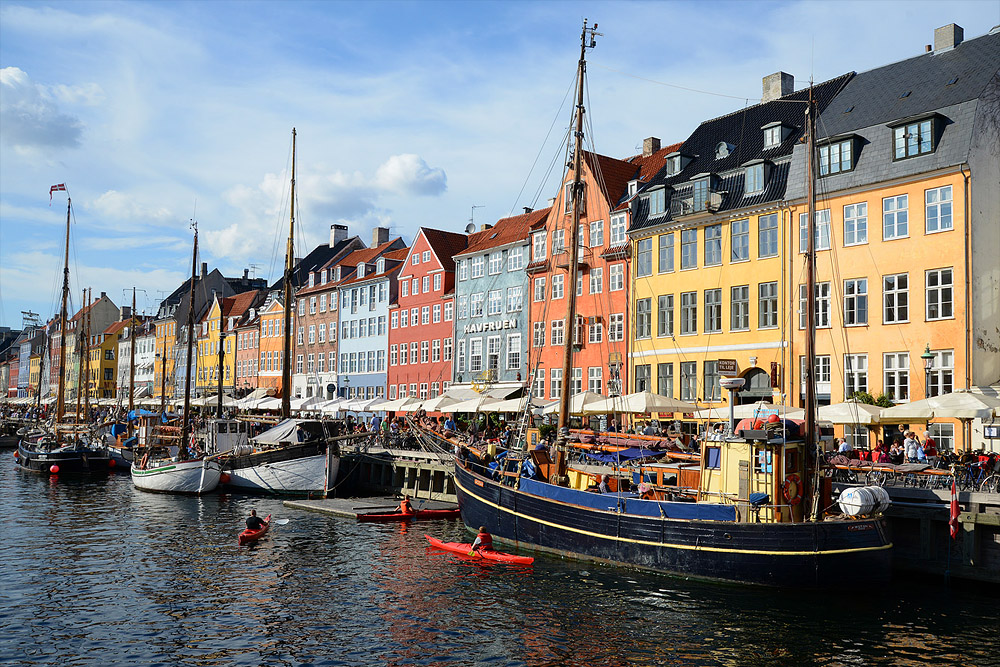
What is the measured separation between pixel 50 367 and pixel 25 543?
11594 cm

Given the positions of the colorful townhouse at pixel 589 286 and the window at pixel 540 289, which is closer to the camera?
the colorful townhouse at pixel 589 286

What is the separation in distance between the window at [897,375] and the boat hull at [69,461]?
4691cm

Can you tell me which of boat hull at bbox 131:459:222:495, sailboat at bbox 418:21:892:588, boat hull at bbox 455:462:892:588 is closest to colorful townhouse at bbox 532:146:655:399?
boat hull at bbox 131:459:222:495

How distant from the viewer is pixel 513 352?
194 ft

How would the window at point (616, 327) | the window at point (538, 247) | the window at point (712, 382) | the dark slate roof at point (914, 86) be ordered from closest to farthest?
1. the dark slate roof at point (914, 86)
2. the window at point (712, 382)
3. the window at point (616, 327)
4. the window at point (538, 247)

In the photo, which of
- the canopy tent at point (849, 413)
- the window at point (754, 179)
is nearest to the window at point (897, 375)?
the canopy tent at point (849, 413)

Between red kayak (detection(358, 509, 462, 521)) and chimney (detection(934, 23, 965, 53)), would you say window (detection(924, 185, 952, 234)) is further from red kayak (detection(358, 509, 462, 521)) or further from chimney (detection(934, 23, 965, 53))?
red kayak (detection(358, 509, 462, 521))

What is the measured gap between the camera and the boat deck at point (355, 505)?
37.6 m

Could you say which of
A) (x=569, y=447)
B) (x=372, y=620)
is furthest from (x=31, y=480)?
(x=372, y=620)

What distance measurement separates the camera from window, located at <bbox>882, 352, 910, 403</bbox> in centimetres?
3650

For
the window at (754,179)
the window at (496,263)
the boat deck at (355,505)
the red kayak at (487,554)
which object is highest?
the window at (754,179)

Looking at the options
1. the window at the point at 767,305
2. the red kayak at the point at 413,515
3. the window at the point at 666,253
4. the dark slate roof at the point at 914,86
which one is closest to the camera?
the red kayak at the point at 413,515

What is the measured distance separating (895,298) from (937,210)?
3882 millimetres

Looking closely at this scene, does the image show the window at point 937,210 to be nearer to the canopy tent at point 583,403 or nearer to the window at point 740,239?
the window at point 740,239
